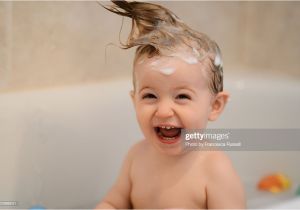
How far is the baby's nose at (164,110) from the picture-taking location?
684 mm

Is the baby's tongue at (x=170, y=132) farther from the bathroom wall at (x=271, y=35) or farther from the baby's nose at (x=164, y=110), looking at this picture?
the bathroom wall at (x=271, y=35)

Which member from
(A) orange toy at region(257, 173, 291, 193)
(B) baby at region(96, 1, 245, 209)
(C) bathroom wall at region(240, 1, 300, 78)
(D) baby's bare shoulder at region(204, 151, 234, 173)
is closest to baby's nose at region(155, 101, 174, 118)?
(B) baby at region(96, 1, 245, 209)

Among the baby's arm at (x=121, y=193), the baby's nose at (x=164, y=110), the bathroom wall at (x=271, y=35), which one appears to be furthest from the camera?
the bathroom wall at (x=271, y=35)

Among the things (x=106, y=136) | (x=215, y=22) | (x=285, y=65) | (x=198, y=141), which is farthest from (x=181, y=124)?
(x=285, y=65)

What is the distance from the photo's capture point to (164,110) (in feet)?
2.25

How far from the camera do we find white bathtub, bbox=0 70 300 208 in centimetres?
88

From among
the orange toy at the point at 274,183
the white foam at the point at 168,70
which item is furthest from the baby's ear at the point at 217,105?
the orange toy at the point at 274,183

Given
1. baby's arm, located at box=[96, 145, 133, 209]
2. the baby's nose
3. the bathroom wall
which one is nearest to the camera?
the baby's nose

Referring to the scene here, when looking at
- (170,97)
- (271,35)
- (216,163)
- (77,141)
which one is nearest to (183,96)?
(170,97)

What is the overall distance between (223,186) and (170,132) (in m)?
0.13

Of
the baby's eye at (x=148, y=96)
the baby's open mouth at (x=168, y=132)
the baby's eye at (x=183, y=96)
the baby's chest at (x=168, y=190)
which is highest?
the baby's eye at (x=148, y=96)

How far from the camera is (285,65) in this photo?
3.92 feet

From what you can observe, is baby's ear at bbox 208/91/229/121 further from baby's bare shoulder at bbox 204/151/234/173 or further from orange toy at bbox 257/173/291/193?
orange toy at bbox 257/173/291/193

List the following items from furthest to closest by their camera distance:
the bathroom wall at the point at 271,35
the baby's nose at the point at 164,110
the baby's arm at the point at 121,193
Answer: the bathroom wall at the point at 271,35 < the baby's arm at the point at 121,193 < the baby's nose at the point at 164,110
